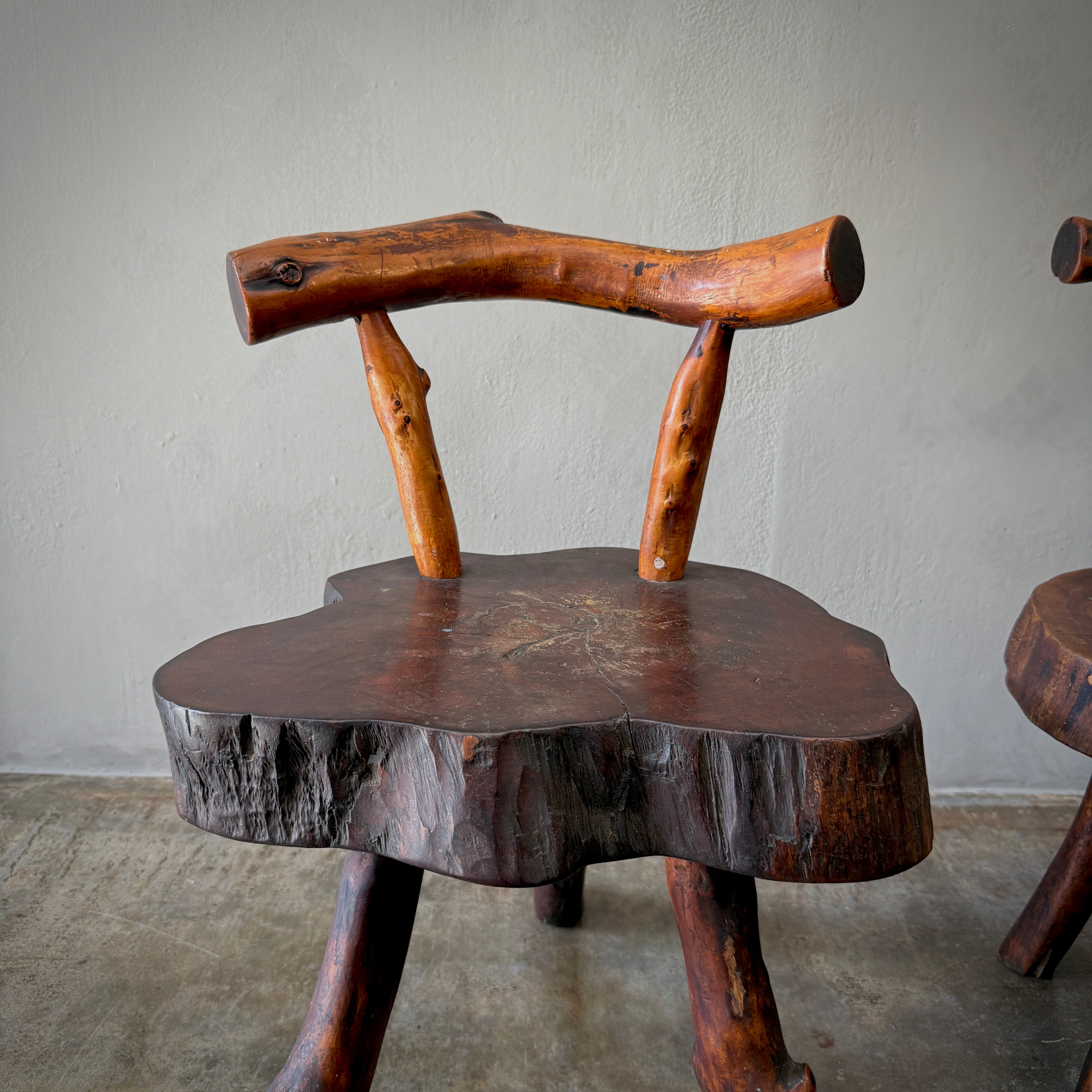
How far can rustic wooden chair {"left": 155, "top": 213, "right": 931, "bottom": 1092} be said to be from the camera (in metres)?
0.91

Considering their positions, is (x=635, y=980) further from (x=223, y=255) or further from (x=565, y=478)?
(x=223, y=255)

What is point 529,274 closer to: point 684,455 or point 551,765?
point 684,455

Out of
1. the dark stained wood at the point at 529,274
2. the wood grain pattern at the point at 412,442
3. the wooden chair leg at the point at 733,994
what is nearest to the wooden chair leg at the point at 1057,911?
the wooden chair leg at the point at 733,994

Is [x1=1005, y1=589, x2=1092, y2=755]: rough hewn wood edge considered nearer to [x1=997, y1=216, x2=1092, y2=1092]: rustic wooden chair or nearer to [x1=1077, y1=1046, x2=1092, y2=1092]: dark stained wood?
[x1=997, y1=216, x2=1092, y2=1092]: rustic wooden chair

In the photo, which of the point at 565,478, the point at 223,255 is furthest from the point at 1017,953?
the point at 223,255

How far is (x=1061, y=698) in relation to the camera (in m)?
1.23

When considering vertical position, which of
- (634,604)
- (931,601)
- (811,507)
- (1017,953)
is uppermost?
(634,604)

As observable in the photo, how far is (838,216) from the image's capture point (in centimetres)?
127

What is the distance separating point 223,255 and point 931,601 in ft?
6.01

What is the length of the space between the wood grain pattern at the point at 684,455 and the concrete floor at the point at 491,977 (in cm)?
75

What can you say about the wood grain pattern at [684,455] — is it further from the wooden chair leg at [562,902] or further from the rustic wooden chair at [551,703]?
the wooden chair leg at [562,902]

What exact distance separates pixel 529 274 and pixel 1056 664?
908 millimetres

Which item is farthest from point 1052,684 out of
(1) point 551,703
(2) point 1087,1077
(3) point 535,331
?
(3) point 535,331

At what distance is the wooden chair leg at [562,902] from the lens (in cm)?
182
